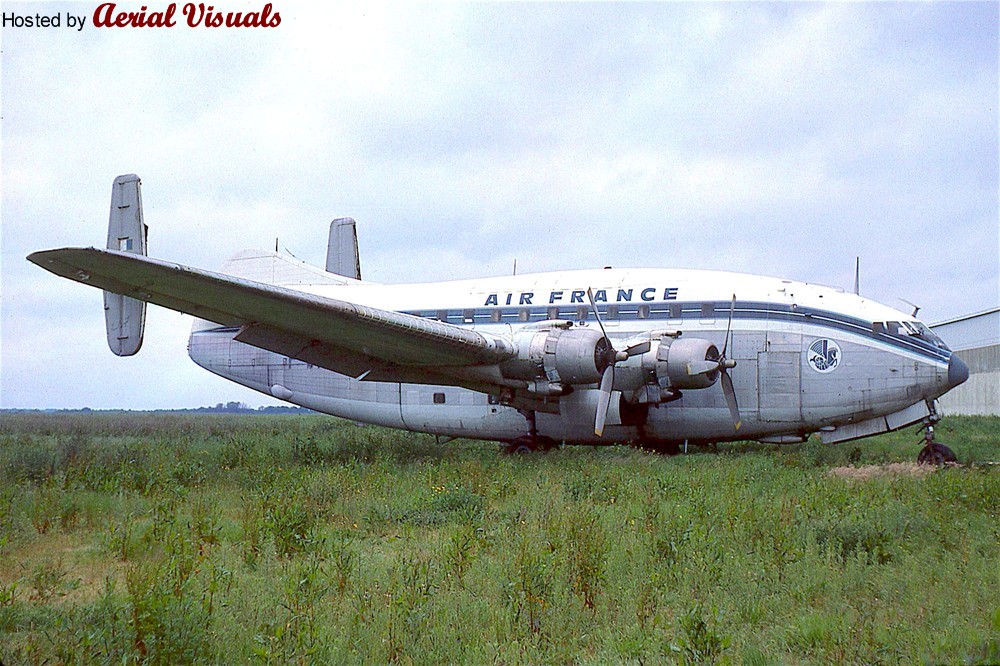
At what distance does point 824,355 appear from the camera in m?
14.6

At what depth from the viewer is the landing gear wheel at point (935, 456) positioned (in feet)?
44.3

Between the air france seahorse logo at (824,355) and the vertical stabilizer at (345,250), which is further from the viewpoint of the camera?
the vertical stabilizer at (345,250)

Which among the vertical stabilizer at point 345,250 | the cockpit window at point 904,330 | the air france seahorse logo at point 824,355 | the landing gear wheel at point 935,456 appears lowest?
the landing gear wheel at point 935,456

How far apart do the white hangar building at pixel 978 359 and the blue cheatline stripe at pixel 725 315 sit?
3050cm

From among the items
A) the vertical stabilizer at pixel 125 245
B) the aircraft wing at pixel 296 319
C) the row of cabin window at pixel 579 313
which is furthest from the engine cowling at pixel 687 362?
the vertical stabilizer at pixel 125 245

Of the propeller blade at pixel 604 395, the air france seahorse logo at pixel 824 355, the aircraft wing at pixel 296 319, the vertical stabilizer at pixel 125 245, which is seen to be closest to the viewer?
the aircraft wing at pixel 296 319

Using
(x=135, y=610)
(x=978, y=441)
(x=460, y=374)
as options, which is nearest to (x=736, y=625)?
(x=135, y=610)

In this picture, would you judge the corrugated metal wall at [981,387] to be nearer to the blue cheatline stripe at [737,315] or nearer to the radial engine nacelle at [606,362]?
the blue cheatline stripe at [737,315]

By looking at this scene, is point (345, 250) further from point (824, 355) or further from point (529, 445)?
point (824, 355)

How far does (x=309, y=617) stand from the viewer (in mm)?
5434

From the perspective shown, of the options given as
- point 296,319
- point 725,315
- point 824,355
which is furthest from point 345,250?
point 824,355

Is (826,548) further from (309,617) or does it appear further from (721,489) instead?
(309,617)

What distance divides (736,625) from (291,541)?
14.7ft

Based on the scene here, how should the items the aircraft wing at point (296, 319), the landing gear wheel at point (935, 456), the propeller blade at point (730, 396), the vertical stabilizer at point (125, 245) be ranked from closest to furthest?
the aircraft wing at point (296, 319) → the landing gear wheel at point (935, 456) → the propeller blade at point (730, 396) → the vertical stabilizer at point (125, 245)
